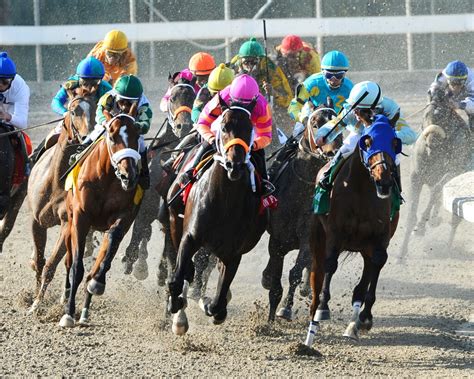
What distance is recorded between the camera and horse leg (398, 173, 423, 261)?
13.7 meters

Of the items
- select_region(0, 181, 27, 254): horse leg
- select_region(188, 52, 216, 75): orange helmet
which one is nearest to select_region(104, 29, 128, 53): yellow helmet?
select_region(188, 52, 216, 75): orange helmet

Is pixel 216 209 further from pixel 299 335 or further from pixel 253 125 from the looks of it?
pixel 299 335

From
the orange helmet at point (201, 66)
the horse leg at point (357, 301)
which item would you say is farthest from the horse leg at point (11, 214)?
the horse leg at point (357, 301)

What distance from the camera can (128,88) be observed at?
9.81m

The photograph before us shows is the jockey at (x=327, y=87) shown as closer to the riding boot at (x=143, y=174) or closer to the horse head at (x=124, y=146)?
the riding boot at (x=143, y=174)

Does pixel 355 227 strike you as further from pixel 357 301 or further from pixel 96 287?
pixel 96 287

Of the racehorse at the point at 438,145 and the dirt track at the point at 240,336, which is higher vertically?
the racehorse at the point at 438,145

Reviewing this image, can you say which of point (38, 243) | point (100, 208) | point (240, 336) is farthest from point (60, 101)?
point (240, 336)

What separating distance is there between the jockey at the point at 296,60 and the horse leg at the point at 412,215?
1.98 meters

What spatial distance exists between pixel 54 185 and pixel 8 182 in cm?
75

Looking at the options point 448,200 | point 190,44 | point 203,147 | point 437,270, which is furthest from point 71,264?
point 190,44

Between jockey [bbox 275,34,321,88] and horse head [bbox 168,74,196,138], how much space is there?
3054 millimetres

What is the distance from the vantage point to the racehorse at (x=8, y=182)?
36.7 feet

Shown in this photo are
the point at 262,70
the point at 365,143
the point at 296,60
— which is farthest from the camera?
the point at 296,60
